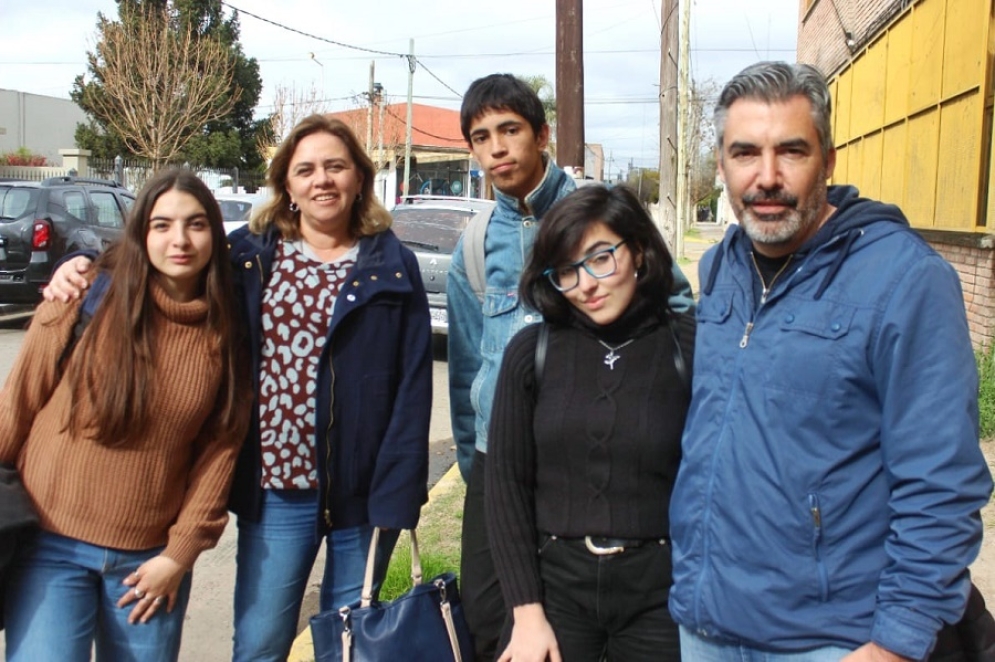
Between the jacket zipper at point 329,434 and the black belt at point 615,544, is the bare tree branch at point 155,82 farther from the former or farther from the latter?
the black belt at point 615,544

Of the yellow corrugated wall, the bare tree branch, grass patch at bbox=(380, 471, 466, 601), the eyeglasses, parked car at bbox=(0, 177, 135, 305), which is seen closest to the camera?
the eyeglasses

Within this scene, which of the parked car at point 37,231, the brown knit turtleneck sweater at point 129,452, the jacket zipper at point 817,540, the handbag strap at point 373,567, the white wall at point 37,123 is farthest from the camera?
the white wall at point 37,123

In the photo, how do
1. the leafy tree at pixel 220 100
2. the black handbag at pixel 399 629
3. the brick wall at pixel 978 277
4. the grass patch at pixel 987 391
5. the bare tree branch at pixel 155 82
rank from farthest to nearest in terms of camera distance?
1. the leafy tree at pixel 220 100
2. the bare tree branch at pixel 155 82
3. the brick wall at pixel 978 277
4. the grass patch at pixel 987 391
5. the black handbag at pixel 399 629

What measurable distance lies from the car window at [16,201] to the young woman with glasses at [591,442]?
11.5 meters

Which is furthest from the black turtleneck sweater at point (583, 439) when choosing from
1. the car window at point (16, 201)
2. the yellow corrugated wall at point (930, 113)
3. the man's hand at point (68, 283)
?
the car window at point (16, 201)

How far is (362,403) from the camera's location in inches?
110

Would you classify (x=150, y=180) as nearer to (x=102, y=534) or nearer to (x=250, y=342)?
(x=250, y=342)

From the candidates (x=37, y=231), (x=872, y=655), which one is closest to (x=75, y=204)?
(x=37, y=231)

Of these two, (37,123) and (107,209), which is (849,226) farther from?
(37,123)

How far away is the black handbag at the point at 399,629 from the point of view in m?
2.58

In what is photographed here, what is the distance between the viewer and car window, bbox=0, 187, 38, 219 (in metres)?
12.1

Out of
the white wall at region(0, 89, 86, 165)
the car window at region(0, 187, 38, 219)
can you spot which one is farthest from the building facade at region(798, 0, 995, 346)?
the white wall at region(0, 89, 86, 165)

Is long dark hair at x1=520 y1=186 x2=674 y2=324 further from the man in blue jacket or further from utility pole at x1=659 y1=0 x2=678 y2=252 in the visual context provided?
utility pole at x1=659 y1=0 x2=678 y2=252

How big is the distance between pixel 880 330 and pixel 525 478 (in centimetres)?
97
